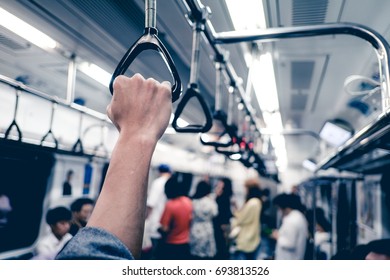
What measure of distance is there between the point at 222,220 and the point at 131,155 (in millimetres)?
3536

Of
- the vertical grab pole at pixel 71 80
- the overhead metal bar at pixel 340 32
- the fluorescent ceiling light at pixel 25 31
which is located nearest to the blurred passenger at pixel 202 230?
the vertical grab pole at pixel 71 80

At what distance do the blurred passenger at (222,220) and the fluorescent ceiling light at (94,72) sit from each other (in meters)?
2.05

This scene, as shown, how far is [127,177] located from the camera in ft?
1.66

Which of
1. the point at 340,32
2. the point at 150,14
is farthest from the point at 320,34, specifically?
the point at 150,14

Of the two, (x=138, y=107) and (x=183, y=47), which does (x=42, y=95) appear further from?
(x=138, y=107)

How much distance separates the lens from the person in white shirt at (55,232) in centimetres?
228

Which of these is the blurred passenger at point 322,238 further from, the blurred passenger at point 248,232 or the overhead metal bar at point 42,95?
the overhead metal bar at point 42,95

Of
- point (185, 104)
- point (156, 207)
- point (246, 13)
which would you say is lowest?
point (156, 207)

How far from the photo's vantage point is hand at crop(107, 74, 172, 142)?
0.55 meters

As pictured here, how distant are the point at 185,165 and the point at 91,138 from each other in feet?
18.8

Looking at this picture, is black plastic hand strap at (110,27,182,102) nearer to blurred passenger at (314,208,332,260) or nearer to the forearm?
the forearm

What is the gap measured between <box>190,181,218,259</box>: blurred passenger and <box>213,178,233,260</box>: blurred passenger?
0.32 metres

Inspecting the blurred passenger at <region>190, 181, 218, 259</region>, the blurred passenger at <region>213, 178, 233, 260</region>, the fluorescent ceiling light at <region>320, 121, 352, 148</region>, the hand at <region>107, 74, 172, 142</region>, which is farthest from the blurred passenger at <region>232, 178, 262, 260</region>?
Answer: the hand at <region>107, 74, 172, 142</region>

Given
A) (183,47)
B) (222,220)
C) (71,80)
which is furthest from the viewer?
(222,220)
